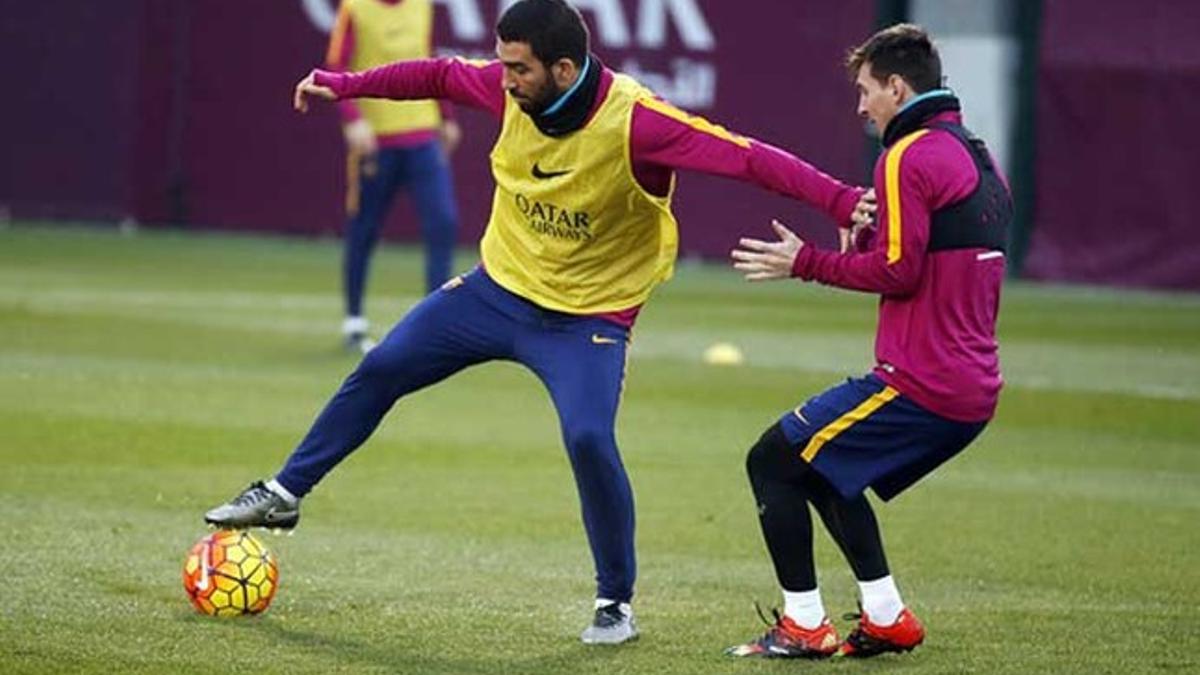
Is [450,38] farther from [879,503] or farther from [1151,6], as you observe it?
[879,503]

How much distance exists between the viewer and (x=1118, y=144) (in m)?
25.2

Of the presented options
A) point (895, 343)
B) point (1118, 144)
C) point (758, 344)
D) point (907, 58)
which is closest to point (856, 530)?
point (895, 343)

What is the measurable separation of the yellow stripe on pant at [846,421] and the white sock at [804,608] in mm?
437

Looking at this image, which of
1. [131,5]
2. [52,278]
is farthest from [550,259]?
[131,5]

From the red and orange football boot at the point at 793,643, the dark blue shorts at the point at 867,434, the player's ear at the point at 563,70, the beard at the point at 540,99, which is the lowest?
the red and orange football boot at the point at 793,643

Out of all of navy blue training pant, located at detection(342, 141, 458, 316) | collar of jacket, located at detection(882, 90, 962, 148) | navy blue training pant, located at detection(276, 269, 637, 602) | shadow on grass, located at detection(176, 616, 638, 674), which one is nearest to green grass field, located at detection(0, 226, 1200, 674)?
shadow on grass, located at detection(176, 616, 638, 674)

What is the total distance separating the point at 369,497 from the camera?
12.2 meters

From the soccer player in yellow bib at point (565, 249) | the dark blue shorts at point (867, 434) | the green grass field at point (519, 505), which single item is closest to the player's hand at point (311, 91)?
the soccer player in yellow bib at point (565, 249)

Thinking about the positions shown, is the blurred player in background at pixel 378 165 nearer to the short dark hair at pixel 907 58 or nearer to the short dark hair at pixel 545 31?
the short dark hair at pixel 545 31

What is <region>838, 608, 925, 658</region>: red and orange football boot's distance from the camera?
858 centimetres

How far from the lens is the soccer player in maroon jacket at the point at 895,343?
824 centimetres

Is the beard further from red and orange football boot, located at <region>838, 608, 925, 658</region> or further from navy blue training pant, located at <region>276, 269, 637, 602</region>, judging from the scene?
red and orange football boot, located at <region>838, 608, 925, 658</region>

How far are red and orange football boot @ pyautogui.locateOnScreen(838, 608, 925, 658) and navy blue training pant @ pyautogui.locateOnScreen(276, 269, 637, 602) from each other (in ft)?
2.55

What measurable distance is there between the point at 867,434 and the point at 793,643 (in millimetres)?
693
